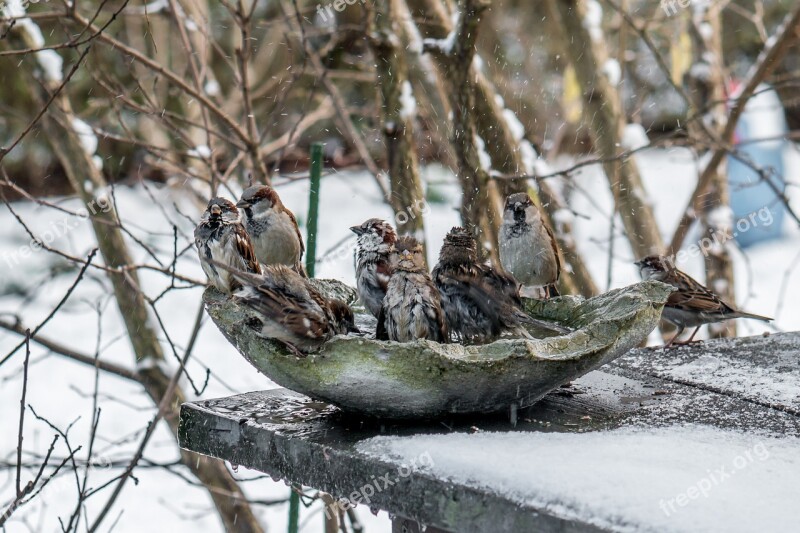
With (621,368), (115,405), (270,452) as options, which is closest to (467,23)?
(621,368)

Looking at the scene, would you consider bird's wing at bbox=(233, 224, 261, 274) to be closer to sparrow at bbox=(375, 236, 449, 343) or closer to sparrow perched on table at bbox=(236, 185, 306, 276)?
sparrow perched on table at bbox=(236, 185, 306, 276)

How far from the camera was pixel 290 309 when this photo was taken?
8.03 feet

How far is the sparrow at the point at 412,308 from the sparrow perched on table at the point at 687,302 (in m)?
1.89

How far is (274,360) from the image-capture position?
2.38 m

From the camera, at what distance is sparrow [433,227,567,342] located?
2770 mm

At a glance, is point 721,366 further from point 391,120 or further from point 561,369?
point 391,120

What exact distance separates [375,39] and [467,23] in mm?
649

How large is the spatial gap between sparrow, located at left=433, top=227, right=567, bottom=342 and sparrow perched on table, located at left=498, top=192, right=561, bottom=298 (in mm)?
1152

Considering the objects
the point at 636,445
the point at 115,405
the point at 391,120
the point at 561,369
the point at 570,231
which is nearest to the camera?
the point at 636,445

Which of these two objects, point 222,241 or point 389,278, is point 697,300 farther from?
point 222,241

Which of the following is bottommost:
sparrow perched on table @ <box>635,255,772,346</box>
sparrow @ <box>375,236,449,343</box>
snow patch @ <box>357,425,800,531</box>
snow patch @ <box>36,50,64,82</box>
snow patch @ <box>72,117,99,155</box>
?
snow patch @ <box>357,425,800,531</box>

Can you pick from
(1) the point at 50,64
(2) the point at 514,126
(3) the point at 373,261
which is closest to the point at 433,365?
(3) the point at 373,261

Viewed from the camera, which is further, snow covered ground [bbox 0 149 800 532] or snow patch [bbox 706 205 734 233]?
snow patch [bbox 706 205 734 233]

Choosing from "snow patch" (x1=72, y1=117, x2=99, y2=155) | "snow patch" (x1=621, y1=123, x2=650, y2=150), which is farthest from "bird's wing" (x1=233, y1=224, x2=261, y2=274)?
"snow patch" (x1=621, y1=123, x2=650, y2=150)
